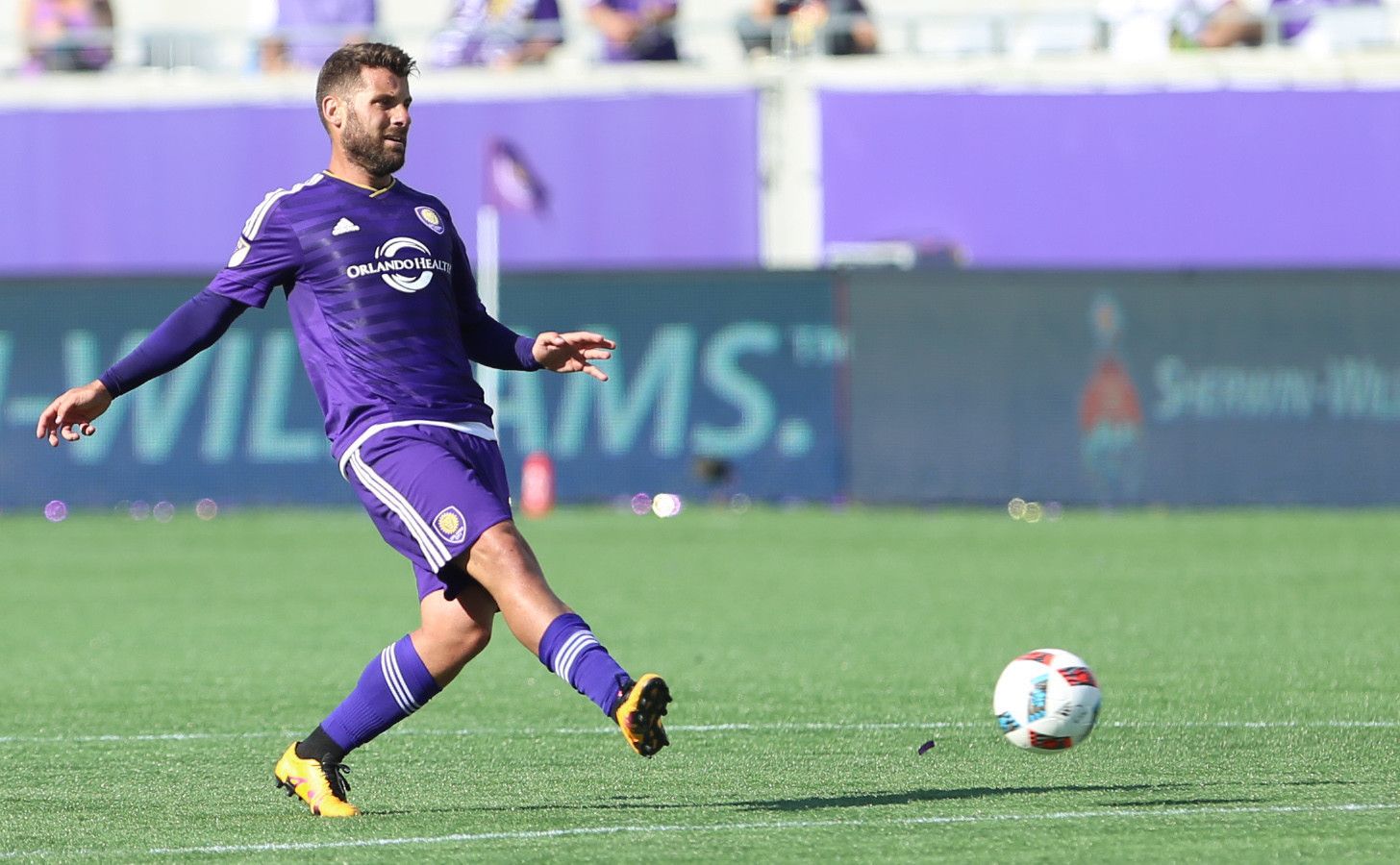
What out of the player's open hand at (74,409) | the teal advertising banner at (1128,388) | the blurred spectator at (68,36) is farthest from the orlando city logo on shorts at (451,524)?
the blurred spectator at (68,36)

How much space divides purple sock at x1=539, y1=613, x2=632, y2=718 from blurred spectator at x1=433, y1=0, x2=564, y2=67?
62.2ft

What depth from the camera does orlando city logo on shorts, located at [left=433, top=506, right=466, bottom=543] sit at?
6.20 metres

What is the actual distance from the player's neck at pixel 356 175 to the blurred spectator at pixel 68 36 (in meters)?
19.5

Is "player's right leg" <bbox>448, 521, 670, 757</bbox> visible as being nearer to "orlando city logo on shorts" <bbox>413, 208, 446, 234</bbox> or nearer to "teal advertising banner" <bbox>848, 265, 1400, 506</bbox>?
"orlando city logo on shorts" <bbox>413, 208, 446, 234</bbox>

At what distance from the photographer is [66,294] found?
21031 millimetres

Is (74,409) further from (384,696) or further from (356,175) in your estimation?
(384,696)

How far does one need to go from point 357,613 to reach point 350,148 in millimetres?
7061

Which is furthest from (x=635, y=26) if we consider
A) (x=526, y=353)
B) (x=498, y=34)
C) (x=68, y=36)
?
(x=526, y=353)

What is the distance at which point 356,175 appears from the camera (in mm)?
6590

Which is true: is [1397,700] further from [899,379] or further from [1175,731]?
[899,379]

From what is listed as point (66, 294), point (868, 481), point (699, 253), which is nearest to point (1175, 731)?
point (868, 481)

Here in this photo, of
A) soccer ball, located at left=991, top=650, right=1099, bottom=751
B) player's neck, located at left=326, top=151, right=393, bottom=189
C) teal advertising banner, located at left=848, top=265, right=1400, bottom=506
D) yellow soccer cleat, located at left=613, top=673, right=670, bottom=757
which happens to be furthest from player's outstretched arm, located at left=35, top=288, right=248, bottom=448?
teal advertising banner, located at left=848, top=265, right=1400, bottom=506

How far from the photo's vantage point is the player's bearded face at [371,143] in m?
6.49

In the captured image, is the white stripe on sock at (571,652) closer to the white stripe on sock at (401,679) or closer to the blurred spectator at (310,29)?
the white stripe on sock at (401,679)
